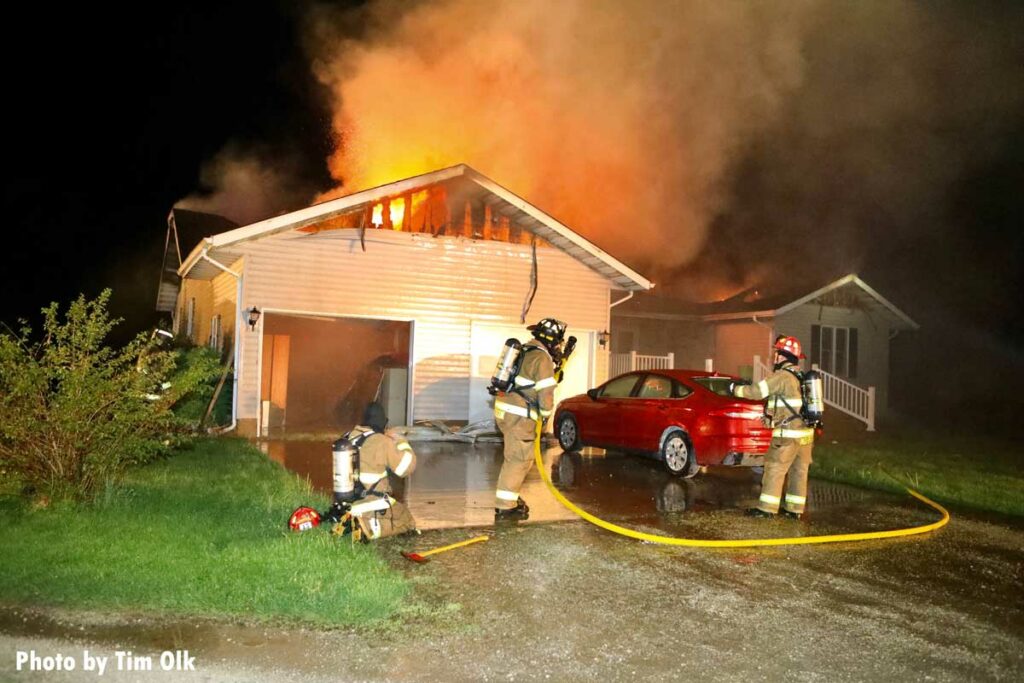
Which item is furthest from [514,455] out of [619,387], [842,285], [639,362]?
[842,285]

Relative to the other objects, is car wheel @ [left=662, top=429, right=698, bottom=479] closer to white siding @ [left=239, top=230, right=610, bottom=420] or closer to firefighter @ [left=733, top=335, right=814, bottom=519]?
firefighter @ [left=733, top=335, right=814, bottom=519]

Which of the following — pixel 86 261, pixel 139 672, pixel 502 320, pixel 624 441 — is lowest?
pixel 139 672

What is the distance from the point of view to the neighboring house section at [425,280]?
40.5ft

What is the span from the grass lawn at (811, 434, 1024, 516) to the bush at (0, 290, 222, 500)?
8.50 metres

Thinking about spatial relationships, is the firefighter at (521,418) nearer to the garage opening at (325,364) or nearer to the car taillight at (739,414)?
the car taillight at (739,414)

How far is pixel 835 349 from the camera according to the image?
21.1 meters

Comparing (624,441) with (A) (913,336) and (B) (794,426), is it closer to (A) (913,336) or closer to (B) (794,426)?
(B) (794,426)

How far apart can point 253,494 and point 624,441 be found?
4.96 meters

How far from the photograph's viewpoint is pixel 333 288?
12.8 m

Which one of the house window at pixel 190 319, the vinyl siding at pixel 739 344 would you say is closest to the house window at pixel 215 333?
the house window at pixel 190 319

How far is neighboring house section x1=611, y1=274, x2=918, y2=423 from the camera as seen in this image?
20.2 m

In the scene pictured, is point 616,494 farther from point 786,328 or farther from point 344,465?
point 786,328

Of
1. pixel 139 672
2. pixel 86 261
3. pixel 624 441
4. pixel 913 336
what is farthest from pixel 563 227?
pixel 86 261

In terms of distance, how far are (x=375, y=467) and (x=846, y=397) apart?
51.3ft
